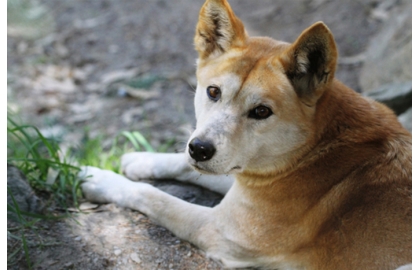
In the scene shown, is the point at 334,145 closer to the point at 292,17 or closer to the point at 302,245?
the point at 302,245

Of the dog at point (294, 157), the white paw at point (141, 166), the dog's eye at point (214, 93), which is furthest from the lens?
the white paw at point (141, 166)

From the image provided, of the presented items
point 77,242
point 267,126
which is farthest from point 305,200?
point 77,242

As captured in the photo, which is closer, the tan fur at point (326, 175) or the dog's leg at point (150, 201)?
the tan fur at point (326, 175)

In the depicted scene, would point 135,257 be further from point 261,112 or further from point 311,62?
point 311,62

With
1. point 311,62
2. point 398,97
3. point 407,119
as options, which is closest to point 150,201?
point 311,62

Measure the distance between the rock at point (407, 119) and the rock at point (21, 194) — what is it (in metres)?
3.36

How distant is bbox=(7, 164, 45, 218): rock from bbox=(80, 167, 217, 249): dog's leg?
1.44ft

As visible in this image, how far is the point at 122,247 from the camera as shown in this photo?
321 centimetres

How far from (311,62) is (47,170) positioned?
2309 millimetres

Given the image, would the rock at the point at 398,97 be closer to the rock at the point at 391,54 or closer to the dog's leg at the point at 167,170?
the rock at the point at 391,54

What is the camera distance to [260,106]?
9.53ft

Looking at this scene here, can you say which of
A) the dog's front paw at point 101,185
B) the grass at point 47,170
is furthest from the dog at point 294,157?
the grass at point 47,170

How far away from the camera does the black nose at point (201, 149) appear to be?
2.78 m

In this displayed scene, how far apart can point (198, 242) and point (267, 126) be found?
101 cm
